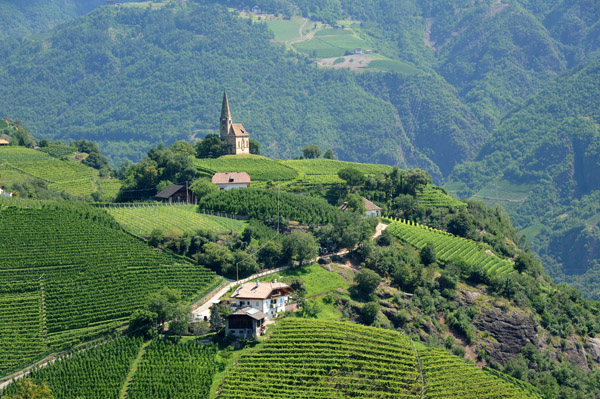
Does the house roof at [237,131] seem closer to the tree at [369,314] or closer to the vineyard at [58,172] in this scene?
the vineyard at [58,172]

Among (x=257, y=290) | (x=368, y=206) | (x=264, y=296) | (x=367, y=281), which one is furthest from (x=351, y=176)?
(x=264, y=296)

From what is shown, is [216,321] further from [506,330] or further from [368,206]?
[368,206]

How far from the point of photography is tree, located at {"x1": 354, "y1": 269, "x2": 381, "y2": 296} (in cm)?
9550

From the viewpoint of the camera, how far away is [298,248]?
96438 millimetres

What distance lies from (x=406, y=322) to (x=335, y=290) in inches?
325

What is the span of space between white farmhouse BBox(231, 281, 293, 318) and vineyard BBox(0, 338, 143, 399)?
11491mm

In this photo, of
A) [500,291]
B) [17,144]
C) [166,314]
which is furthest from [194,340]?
[17,144]

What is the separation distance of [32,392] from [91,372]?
6538mm

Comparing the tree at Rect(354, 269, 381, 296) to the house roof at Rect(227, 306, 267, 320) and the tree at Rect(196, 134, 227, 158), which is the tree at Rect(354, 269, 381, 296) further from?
the tree at Rect(196, 134, 227, 158)

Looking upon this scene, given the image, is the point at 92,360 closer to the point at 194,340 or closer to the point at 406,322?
the point at 194,340

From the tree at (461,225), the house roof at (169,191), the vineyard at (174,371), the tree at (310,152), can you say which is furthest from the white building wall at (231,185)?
the vineyard at (174,371)

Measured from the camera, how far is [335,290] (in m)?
93.5

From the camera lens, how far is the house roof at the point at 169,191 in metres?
121

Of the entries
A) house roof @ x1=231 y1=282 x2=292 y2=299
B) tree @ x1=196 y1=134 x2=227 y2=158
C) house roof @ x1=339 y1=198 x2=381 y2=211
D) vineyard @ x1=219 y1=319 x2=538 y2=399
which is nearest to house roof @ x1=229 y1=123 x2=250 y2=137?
tree @ x1=196 y1=134 x2=227 y2=158
